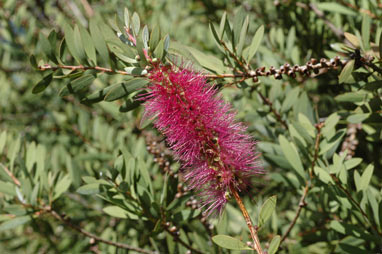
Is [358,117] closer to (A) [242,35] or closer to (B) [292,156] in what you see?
(B) [292,156]

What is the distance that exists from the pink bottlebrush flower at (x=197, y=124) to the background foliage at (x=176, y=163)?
2.7 inches

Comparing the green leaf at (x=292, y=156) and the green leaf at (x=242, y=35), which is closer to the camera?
the green leaf at (x=242, y=35)

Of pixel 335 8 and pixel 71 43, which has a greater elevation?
pixel 335 8

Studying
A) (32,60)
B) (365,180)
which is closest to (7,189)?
(32,60)

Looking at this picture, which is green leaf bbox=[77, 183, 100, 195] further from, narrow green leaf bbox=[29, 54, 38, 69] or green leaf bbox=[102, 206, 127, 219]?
narrow green leaf bbox=[29, 54, 38, 69]

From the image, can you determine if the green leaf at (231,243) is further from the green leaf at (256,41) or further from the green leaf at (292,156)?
the green leaf at (256,41)

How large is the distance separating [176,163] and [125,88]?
42cm

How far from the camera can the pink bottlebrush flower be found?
97 cm

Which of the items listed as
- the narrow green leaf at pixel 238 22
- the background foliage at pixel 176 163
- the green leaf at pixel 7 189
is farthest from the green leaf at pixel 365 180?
the green leaf at pixel 7 189

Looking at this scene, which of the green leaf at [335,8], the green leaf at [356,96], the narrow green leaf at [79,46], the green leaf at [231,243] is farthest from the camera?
the green leaf at [335,8]

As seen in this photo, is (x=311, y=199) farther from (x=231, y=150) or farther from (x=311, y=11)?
(x=311, y=11)

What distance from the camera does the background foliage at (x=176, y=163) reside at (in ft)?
3.52

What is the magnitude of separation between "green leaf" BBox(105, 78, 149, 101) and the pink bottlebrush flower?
0.11 feet

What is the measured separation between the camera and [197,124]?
98 cm
